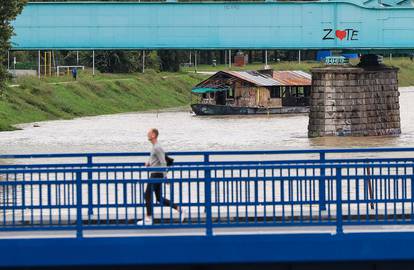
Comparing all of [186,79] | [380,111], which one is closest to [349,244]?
[380,111]

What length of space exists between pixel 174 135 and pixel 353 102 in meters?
10.8

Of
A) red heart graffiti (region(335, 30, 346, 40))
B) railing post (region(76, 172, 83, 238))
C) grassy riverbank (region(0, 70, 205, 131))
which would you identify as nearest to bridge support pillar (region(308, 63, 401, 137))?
red heart graffiti (region(335, 30, 346, 40))

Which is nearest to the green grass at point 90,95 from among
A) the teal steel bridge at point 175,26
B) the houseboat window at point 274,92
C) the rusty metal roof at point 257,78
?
the rusty metal roof at point 257,78

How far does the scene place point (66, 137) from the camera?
65.4m

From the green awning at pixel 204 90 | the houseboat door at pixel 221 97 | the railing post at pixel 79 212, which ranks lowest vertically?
the railing post at pixel 79 212

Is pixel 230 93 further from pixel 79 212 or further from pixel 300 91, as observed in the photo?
pixel 79 212

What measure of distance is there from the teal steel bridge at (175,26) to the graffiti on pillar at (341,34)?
1.37ft

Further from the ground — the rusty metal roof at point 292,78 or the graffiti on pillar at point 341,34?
the graffiti on pillar at point 341,34

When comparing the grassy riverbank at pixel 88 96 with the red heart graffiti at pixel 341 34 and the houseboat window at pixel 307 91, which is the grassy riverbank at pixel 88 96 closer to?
the houseboat window at pixel 307 91

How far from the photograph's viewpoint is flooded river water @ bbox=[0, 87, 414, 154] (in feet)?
193

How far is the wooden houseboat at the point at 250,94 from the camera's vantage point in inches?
4070

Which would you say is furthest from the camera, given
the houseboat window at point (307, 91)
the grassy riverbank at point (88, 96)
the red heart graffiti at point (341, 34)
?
the houseboat window at point (307, 91)

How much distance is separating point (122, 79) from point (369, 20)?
1855 inches

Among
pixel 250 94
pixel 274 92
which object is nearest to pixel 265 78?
pixel 274 92
